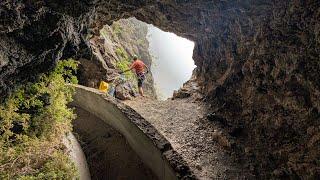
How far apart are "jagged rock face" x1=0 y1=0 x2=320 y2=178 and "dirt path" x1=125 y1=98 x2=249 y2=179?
0.53 m

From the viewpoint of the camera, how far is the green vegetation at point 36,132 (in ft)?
21.8

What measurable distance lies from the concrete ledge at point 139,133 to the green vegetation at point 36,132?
1.77 m

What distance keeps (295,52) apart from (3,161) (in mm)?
6553

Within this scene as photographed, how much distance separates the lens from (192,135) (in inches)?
392

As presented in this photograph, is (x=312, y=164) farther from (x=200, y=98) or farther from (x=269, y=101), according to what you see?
(x=200, y=98)

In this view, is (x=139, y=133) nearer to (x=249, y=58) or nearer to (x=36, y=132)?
(x=36, y=132)

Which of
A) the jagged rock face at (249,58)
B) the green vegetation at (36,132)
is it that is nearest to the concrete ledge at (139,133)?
the green vegetation at (36,132)

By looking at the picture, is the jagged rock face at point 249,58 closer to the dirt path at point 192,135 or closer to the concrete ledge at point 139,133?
the dirt path at point 192,135

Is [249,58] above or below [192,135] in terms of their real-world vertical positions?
above

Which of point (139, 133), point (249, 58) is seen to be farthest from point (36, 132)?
point (249, 58)

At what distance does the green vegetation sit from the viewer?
6633 millimetres

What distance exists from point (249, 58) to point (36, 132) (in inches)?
237

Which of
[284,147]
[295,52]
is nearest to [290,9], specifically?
[295,52]

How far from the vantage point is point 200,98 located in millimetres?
12586
